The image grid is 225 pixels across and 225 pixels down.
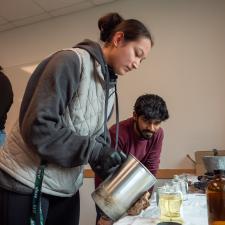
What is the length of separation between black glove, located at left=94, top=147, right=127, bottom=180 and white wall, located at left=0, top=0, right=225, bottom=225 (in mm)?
1602

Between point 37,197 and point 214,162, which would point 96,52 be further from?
point 214,162

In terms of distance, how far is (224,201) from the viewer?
70 cm

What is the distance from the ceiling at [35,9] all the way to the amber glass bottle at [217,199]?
89.9 inches

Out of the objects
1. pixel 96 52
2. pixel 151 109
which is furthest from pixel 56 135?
pixel 151 109

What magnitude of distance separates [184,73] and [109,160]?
174 cm

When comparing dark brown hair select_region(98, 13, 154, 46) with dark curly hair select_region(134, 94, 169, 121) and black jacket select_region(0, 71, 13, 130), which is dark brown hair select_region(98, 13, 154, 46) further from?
black jacket select_region(0, 71, 13, 130)

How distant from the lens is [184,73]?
241 centimetres

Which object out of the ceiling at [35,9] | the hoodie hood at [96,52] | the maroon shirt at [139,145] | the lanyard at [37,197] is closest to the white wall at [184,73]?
the ceiling at [35,9]

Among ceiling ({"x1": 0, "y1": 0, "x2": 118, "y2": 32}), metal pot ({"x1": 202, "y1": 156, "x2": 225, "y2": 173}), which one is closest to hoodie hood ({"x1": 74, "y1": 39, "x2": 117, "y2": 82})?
metal pot ({"x1": 202, "y1": 156, "x2": 225, "y2": 173})

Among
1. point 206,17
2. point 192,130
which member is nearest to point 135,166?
point 192,130

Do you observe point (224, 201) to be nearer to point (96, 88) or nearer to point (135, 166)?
point (135, 166)

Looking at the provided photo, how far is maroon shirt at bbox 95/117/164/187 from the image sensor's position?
1619mm

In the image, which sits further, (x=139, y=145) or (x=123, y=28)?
(x=139, y=145)

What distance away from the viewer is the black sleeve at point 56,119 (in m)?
0.76
